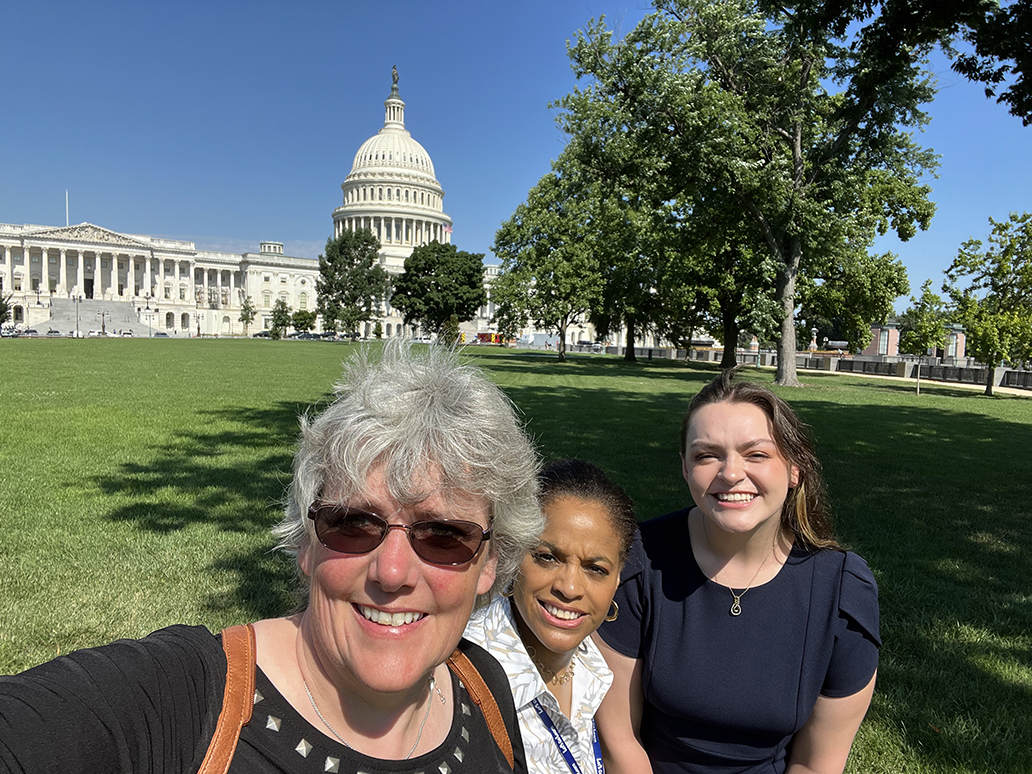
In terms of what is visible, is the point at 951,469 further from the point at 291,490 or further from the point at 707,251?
the point at 707,251

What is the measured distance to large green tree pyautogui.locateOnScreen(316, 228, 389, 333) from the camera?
76.3 m

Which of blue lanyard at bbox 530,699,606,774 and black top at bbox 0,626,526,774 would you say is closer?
black top at bbox 0,626,526,774

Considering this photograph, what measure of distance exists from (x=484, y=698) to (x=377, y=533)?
57cm

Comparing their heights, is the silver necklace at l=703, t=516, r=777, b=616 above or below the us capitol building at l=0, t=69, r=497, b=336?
below

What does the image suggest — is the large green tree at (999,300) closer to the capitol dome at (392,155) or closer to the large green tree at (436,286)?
the large green tree at (436,286)

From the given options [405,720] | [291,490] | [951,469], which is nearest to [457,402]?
[291,490]

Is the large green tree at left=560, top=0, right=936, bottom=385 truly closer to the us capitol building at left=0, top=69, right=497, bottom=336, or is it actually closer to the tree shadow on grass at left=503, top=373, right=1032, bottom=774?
the tree shadow on grass at left=503, top=373, right=1032, bottom=774

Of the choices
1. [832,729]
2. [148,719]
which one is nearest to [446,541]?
[148,719]

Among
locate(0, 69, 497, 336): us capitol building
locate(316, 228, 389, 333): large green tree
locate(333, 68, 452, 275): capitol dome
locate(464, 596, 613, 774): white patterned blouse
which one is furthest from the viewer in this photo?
locate(333, 68, 452, 275): capitol dome

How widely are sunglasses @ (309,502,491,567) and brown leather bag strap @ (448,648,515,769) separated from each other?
15.5 inches

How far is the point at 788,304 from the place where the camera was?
25.3 meters

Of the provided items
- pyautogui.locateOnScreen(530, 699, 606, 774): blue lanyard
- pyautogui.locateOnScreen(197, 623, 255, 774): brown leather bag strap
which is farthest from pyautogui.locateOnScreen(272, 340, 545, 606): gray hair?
pyautogui.locateOnScreen(530, 699, 606, 774): blue lanyard

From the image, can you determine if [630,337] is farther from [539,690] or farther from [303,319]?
[303,319]

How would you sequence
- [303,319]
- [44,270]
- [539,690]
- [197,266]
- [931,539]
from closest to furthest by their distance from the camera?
[539,690]
[931,539]
[303,319]
[44,270]
[197,266]
